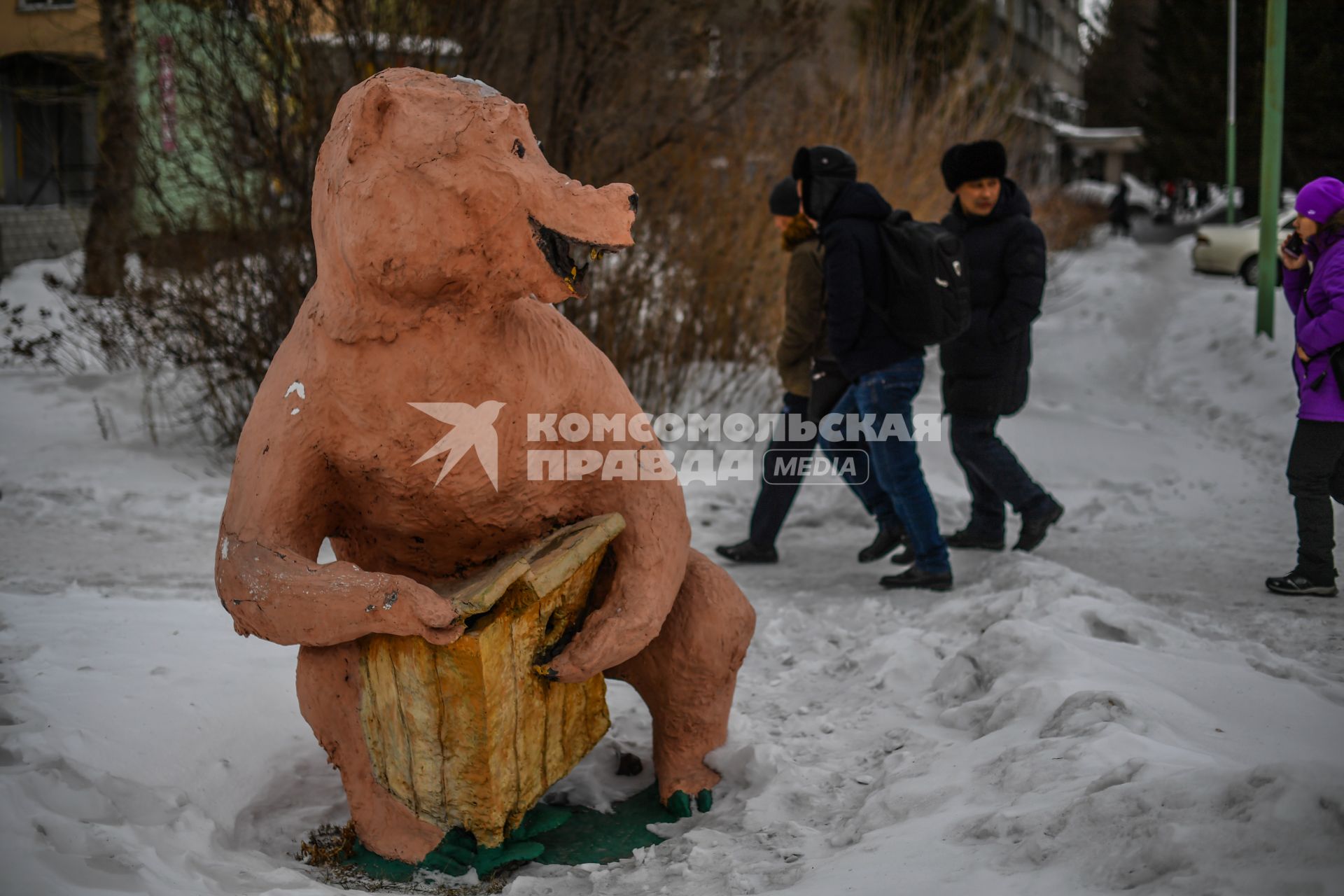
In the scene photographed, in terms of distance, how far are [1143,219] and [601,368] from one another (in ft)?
117

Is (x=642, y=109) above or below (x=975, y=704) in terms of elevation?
above

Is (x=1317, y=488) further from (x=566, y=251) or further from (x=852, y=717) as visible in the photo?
(x=566, y=251)

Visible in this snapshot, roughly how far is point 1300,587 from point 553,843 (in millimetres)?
3271

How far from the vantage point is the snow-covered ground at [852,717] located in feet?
6.80

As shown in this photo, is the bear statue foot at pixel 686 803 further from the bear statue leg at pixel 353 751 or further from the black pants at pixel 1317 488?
the black pants at pixel 1317 488

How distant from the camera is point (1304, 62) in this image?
7344mm

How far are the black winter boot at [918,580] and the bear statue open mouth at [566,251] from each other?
2901 millimetres

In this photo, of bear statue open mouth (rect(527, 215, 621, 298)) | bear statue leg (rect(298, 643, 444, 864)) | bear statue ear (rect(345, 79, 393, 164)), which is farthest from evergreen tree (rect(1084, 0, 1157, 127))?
bear statue leg (rect(298, 643, 444, 864))

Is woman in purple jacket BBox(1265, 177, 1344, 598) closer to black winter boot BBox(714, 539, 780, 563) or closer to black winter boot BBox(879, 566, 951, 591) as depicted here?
black winter boot BBox(879, 566, 951, 591)

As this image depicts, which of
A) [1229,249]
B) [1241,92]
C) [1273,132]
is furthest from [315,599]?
[1241,92]

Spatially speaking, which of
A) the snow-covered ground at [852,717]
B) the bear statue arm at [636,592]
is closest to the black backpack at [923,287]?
the snow-covered ground at [852,717]

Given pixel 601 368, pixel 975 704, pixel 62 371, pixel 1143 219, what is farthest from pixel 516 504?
pixel 1143 219

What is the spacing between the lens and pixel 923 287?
4.31m

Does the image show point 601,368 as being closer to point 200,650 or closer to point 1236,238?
point 200,650
